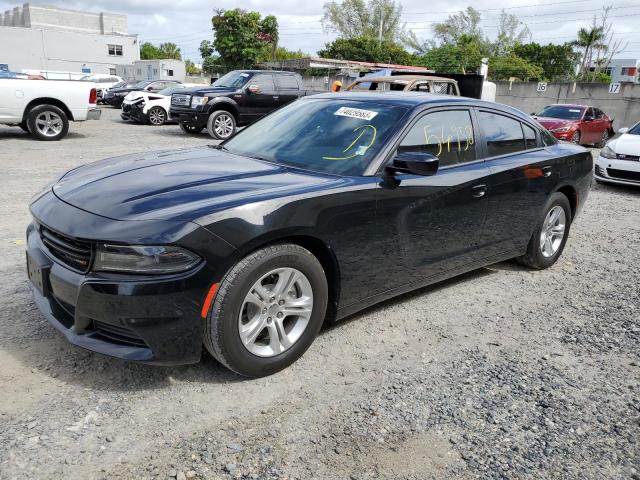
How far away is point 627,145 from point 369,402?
8943 mm

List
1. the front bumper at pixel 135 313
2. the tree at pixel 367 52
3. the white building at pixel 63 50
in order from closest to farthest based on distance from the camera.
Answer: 1. the front bumper at pixel 135 313
2. the tree at pixel 367 52
3. the white building at pixel 63 50

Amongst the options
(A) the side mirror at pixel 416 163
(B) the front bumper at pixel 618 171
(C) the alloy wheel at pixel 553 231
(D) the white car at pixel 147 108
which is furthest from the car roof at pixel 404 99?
(D) the white car at pixel 147 108

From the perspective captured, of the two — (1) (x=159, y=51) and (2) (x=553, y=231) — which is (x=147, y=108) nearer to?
(2) (x=553, y=231)

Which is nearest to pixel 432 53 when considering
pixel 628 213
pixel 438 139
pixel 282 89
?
pixel 282 89

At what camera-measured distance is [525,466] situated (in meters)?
2.47

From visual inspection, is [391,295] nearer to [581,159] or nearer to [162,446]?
[162,446]

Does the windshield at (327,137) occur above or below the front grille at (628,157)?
above

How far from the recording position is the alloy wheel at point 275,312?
294cm

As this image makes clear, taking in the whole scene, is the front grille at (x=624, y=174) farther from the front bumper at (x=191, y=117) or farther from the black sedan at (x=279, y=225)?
the front bumper at (x=191, y=117)

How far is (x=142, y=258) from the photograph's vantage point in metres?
2.61

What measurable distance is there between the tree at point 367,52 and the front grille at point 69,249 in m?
52.9

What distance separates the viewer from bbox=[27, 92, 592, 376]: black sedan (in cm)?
265

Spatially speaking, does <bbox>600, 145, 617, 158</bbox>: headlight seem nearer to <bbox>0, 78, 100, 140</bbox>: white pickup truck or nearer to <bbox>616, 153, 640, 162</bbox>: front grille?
<bbox>616, 153, 640, 162</bbox>: front grille

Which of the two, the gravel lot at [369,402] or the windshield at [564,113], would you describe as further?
the windshield at [564,113]
